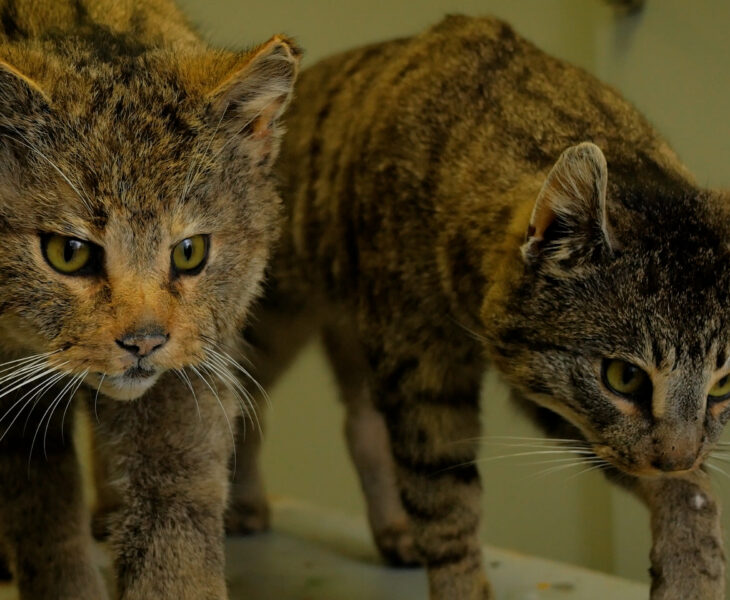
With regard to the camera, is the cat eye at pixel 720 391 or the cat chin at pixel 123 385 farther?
the cat eye at pixel 720 391

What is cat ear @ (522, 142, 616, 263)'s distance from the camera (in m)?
1.45

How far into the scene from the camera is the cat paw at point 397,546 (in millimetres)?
2180

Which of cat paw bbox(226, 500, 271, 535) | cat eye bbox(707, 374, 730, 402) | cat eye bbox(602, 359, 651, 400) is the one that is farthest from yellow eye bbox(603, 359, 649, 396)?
cat paw bbox(226, 500, 271, 535)

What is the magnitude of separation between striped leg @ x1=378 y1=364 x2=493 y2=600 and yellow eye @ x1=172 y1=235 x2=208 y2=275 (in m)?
0.47

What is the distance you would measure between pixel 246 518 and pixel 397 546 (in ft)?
1.22

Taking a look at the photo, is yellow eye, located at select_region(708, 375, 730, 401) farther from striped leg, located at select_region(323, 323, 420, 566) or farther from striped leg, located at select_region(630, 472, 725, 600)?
striped leg, located at select_region(323, 323, 420, 566)

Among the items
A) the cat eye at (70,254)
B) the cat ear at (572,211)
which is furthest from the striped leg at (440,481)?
the cat eye at (70,254)

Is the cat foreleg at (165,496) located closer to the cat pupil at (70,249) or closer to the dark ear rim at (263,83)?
the cat pupil at (70,249)

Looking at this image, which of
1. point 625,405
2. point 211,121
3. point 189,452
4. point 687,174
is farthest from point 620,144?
point 189,452

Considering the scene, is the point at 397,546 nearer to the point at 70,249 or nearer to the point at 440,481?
the point at 440,481

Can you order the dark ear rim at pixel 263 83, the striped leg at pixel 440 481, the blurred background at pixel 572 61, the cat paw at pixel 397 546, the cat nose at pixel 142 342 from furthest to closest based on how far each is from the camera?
1. the blurred background at pixel 572 61
2. the cat paw at pixel 397 546
3. the striped leg at pixel 440 481
4. the dark ear rim at pixel 263 83
5. the cat nose at pixel 142 342

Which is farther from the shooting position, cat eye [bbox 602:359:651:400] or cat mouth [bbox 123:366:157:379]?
cat eye [bbox 602:359:651:400]

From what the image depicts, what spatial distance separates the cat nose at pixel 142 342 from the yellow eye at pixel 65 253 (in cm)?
12

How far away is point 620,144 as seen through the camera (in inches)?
66.8
